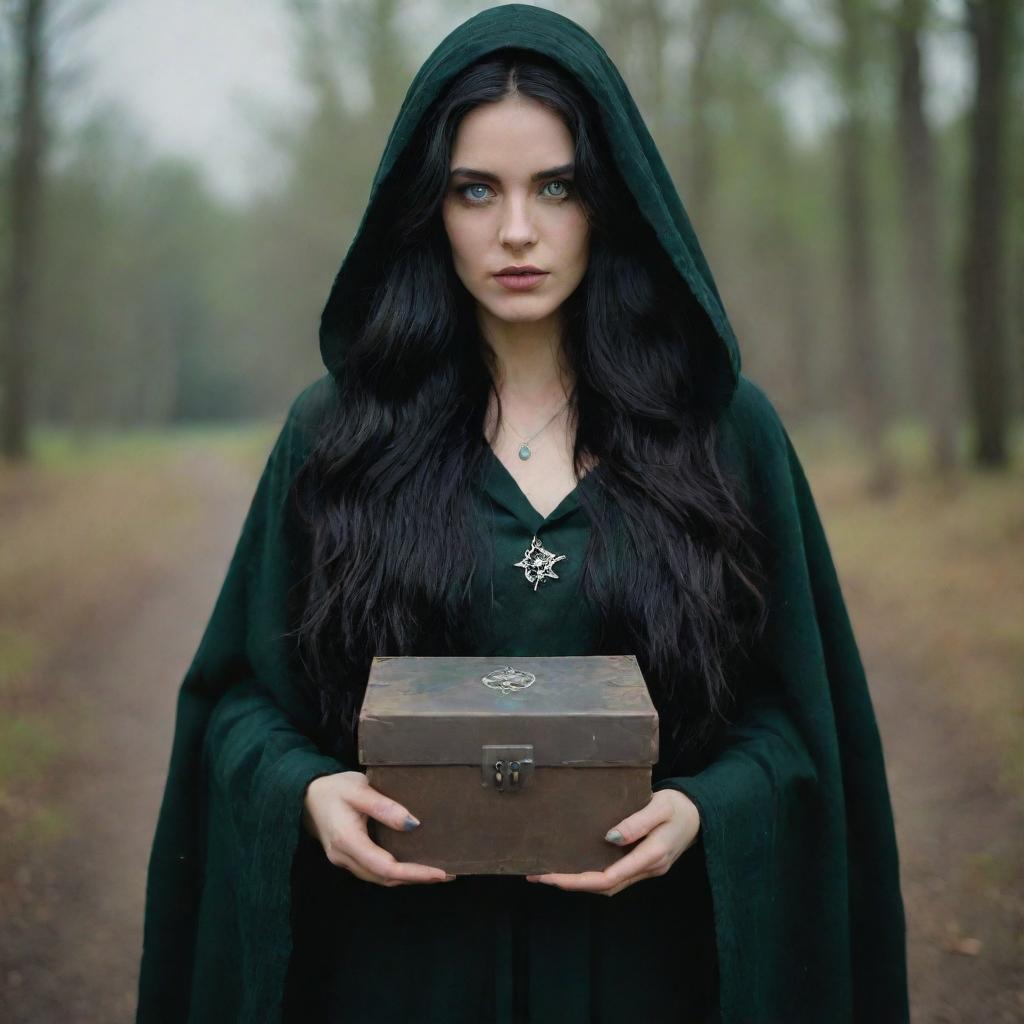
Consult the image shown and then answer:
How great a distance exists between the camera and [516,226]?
1.82 m

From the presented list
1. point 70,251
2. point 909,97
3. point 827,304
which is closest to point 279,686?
point 909,97

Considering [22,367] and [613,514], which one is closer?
[613,514]

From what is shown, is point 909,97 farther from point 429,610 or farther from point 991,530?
point 429,610

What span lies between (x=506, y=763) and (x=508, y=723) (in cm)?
6

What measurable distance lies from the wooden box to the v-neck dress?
0.98 ft

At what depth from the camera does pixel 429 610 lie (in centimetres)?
186

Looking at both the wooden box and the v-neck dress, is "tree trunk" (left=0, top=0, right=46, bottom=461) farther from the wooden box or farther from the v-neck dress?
the wooden box

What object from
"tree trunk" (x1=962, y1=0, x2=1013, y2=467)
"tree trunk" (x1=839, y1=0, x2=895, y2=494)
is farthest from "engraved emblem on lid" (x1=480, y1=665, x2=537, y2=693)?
"tree trunk" (x1=839, y1=0, x2=895, y2=494)

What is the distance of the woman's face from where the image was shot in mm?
1841

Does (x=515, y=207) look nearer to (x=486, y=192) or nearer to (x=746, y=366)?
(x=486, y=192)

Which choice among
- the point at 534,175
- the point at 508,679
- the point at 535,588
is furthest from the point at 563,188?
the point at 508,679

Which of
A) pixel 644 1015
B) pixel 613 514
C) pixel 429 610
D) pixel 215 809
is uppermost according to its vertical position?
pixel 613 514

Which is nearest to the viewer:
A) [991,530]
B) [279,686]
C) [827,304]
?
[279,686]

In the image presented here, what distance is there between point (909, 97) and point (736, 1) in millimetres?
1736
